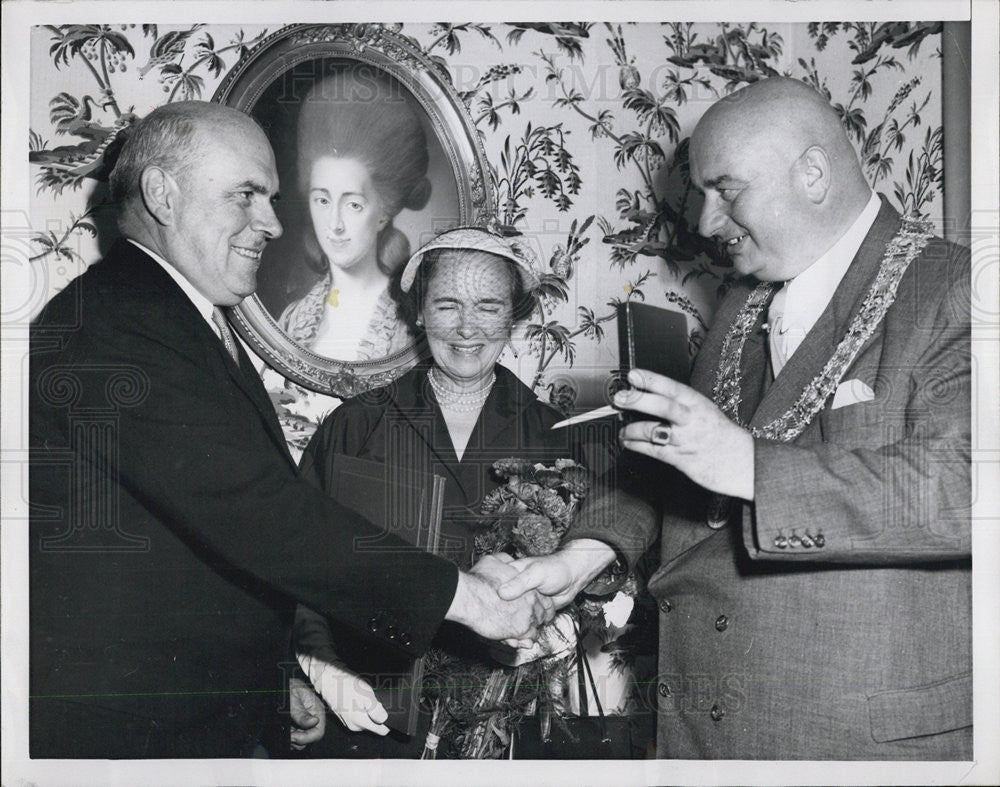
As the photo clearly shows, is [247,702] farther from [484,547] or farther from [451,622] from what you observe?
[484,547]

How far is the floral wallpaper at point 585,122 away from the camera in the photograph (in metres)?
2.18

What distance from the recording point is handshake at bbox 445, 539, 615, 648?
2072mm

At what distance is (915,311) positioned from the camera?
1.94 m

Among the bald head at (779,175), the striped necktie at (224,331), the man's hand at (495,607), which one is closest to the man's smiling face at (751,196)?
the bald head at (779,175)

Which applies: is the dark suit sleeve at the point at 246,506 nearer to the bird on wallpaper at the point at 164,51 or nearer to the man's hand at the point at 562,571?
the man's hand at the point at 562,571

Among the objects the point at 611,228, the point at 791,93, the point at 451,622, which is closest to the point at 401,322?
the point at 611,228

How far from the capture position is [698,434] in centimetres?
181

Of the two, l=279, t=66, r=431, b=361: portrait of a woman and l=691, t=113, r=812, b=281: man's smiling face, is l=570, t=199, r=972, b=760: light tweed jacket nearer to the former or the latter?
l=691, t=113, r=812, b=281: man's smiling face

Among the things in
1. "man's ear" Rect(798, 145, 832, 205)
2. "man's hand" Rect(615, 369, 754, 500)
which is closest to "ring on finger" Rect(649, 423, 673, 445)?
"man's hand" Rect(615, 369, 754, 500)

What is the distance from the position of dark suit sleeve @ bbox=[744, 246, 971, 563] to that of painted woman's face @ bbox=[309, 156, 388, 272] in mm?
999

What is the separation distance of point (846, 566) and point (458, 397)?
92cm

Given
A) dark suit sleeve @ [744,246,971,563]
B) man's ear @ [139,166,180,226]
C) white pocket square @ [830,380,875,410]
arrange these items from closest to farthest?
dark suit sleeve @ [744,246,971,563]
white pocket square @ [830,380,875,410]
man's ear @ [139,166,180,226]

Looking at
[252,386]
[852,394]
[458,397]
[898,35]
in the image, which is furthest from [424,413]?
[898,35]

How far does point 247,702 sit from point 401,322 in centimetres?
93
